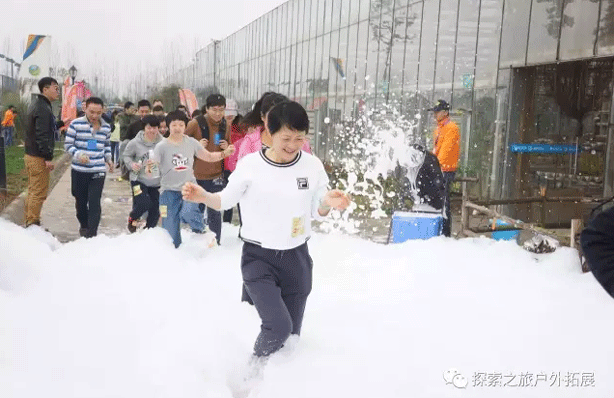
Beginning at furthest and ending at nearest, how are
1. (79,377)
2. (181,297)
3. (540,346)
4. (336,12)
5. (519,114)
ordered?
(336,12) < (519,114) < (181,297) < (540,346) < (79,377)

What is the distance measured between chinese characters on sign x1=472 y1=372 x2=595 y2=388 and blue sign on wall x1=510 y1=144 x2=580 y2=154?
26.2 ft

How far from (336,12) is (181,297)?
51.4 ft

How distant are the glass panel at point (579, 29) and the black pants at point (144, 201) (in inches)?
259

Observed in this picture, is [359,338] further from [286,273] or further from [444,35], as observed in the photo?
[444,35]

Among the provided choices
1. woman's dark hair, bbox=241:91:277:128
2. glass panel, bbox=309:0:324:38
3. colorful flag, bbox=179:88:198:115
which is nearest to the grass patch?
colorful flag, bbox=179:88:198:115

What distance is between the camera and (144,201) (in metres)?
7.65

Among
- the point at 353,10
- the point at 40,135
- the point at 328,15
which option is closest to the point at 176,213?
the point at 40,135

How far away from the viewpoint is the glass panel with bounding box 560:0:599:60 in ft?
30.7

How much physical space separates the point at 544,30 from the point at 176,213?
6874 millimetres

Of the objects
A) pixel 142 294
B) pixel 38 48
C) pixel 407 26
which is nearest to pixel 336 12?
pixel 407 26

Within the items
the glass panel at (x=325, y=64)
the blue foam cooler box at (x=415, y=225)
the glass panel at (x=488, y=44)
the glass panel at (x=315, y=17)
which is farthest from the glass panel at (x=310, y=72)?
the blue foam cooler box at (x=415, y=225)

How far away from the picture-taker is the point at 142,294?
541cm

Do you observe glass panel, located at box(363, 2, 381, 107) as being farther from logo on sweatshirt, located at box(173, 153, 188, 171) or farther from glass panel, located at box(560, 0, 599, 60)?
logo on sweatshirt, located at box(173, 153, 188, 171)

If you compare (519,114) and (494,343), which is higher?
(519,114)
